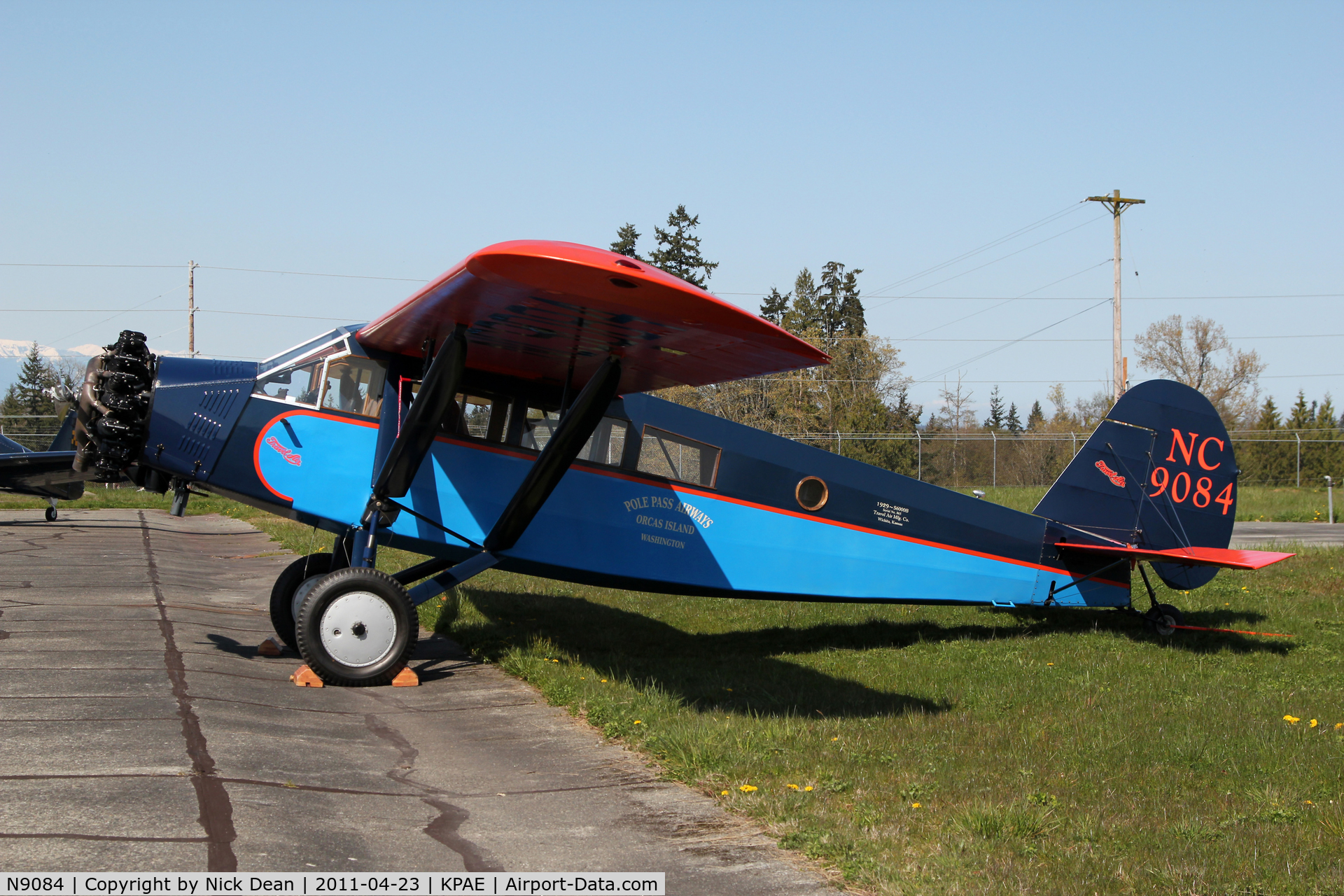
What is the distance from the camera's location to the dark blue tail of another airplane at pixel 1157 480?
423 inches

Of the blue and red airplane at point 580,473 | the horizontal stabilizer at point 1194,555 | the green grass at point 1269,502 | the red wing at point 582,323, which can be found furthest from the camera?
the green grass at point 1269,502

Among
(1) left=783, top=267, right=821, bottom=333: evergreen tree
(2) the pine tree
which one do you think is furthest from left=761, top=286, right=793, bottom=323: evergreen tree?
(2) the pine tree

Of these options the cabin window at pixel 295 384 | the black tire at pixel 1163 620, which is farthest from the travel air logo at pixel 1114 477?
the cabin window at pixel 295 384

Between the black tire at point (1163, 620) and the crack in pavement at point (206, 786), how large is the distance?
9354 mm

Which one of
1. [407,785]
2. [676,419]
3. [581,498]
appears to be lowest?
[407,785]

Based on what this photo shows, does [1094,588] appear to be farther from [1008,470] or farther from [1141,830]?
[1008,470]

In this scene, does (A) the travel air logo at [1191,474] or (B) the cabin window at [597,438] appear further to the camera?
(A) the travel air logo at [1191,474]

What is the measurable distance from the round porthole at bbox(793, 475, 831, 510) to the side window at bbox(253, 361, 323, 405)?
4700 millimetres

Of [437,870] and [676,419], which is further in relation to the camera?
[676,419]

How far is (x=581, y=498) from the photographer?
9117mm

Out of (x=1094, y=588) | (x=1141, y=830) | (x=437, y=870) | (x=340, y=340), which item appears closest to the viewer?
(x=437, y=870)

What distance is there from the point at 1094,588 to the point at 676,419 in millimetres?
5180

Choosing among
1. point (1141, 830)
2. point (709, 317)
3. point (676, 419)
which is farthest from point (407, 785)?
point (676, 419)

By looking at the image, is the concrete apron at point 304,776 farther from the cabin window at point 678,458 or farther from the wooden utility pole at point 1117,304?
the wooden utility pole at point 1117,304
